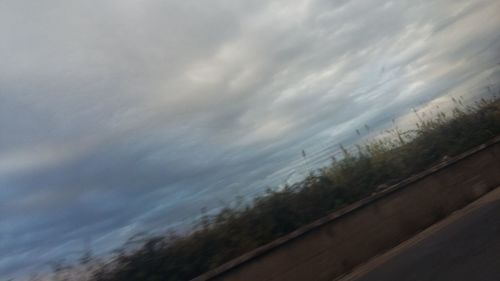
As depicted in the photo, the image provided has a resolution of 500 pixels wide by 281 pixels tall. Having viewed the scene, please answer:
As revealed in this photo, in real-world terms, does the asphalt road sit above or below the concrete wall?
below

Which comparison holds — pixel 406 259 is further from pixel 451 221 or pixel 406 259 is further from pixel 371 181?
pixel 371 181

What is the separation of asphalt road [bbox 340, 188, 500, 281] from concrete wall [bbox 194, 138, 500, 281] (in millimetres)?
421

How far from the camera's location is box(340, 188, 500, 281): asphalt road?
21.3 ft

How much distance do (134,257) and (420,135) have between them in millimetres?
11652

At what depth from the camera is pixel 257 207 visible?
10547mm

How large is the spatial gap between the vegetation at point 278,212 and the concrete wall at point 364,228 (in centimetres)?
89

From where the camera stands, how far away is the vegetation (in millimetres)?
8922

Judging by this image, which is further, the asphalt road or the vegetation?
the vegetation

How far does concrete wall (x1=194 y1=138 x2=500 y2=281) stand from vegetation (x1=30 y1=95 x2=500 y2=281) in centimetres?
89

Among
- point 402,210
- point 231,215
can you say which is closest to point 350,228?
point 402,210

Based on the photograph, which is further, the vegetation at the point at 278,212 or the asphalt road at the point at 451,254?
the vegetation at the point at 278,212

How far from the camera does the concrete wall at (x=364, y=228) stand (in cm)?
879

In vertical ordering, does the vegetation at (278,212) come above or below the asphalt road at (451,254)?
above

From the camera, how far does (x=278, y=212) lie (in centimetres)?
1048
